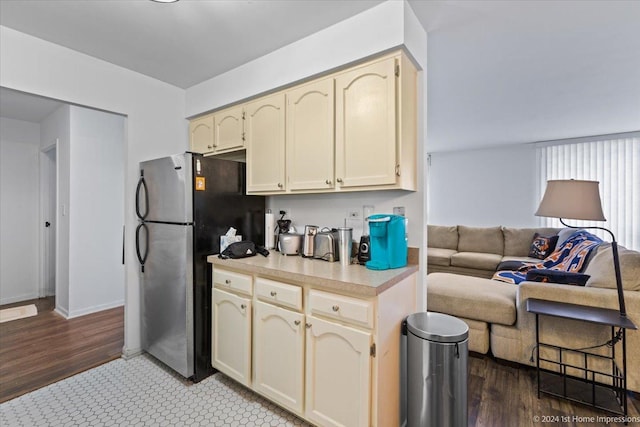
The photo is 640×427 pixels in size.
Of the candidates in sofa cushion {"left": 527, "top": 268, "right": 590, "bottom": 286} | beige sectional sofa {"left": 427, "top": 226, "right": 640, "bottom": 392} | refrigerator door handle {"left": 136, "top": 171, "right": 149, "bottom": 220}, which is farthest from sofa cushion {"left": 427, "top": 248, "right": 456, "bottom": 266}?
refrigerator door handle {"left": 136, "top": 171, "right": 149, "bottom": 220}

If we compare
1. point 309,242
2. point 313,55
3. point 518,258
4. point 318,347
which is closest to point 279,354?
point 318,347

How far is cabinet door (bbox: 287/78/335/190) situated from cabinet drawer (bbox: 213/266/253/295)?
734 mm

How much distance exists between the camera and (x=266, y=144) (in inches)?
92.4

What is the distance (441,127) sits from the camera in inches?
177

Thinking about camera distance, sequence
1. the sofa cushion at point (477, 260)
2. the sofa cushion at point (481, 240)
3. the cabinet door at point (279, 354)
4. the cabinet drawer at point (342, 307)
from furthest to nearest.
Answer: the sofa cushion at point (481, 240), the sofa cushion at point (477, 260), the cabinet door at point (279, 354), the cabinet drawer at point (342, 307)

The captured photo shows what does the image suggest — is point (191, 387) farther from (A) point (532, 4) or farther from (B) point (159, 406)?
(A) point (532, 4)

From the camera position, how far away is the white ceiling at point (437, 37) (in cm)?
178

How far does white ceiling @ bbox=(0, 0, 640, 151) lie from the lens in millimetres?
1783

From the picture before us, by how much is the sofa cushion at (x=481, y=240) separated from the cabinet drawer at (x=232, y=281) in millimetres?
4596

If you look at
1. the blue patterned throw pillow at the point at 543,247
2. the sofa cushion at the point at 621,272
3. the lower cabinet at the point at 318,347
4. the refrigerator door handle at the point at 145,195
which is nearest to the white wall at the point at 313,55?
the refrigerator door handle at the point at 145,195

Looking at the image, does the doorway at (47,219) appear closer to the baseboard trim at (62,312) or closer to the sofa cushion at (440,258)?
the baseboard trim at (62,312)

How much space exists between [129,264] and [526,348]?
3323 millimetres

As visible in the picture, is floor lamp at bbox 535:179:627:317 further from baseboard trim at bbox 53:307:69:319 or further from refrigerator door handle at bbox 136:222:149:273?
baseboard trim at bbox 53:307:69:319

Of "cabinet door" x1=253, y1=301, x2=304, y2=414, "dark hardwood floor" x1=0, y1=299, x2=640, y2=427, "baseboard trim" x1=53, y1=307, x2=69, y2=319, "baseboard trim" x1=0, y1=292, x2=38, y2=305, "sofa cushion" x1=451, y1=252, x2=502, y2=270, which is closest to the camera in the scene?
"cabinet door" x1=253, y1=301, x2=304, y2=414
